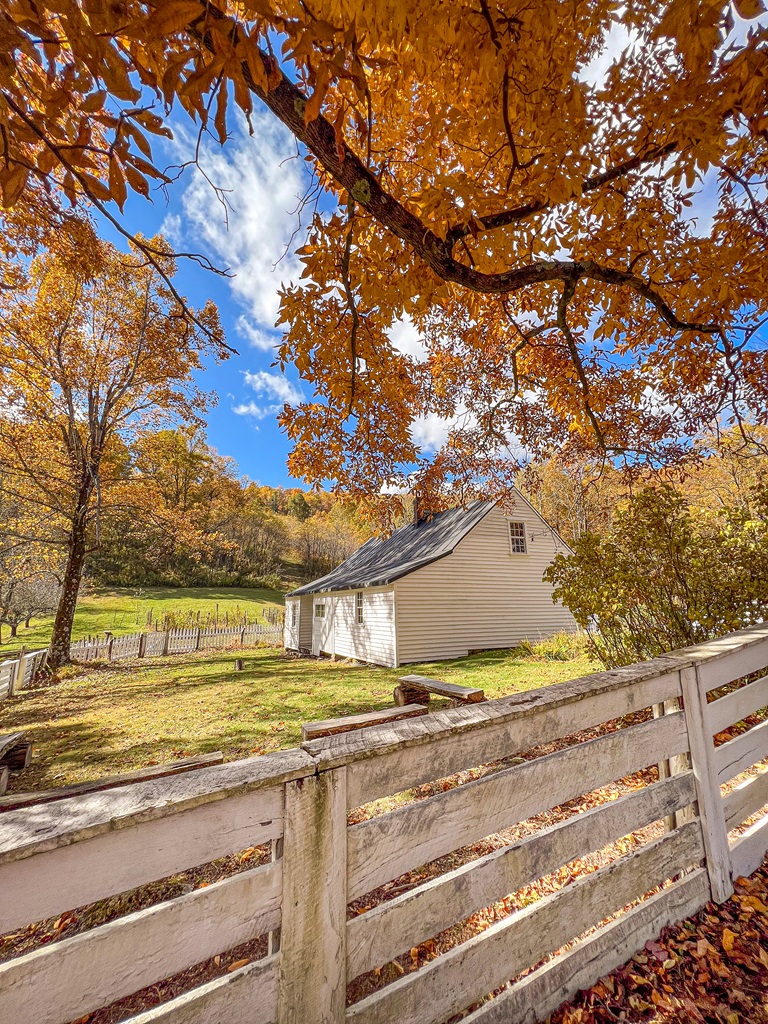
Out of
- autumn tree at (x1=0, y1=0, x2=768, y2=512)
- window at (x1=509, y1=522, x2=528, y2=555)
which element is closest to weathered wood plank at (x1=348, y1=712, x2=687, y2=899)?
autumn tree at (x1=0, y1=0, x2=768, y2=512)

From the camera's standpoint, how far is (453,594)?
14492 mm

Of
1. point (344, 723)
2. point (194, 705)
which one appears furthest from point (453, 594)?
point (344, 723)

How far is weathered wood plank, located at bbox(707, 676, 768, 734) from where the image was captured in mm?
2455

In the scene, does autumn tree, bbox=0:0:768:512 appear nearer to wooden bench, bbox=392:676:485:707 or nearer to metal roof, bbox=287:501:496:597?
wooden bench, bbox=392:676:485:707

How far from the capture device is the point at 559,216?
3562 millimetres

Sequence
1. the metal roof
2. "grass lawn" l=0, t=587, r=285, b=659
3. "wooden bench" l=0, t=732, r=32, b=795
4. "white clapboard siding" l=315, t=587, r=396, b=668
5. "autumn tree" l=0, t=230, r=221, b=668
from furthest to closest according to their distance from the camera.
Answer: "grass lawn" l=0, t=587, r=285, b=659 → the metal roof → "white clapboard siding" l=315, t=587, r=396, b=668 → "autumn tree" l=0, t=230, r=221, b=668 → "wooden bench" l=0, t=732, r=32, b=795

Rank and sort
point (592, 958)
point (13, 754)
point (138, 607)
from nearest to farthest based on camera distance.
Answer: point (592, 958) < point (13, 754) < point (138, 607)

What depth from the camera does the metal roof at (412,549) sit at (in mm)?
14236

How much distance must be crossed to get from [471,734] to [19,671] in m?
14.6

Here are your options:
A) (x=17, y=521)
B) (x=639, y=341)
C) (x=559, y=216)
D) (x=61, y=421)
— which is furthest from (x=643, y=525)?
(x=17, y=521)

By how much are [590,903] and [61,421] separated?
15961mm

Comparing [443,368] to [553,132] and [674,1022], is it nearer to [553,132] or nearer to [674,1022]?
[553,132]

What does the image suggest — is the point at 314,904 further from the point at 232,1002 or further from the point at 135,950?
the point at 135,950

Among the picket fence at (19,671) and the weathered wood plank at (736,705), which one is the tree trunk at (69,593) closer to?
the picket fence at (19,671)
